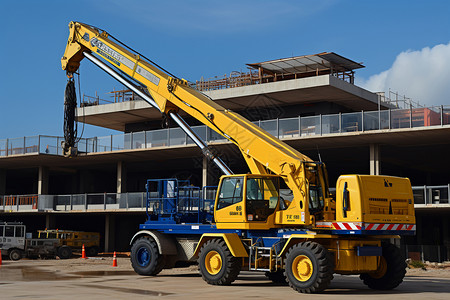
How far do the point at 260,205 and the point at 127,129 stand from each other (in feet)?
114

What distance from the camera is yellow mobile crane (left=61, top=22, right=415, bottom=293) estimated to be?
58.2 ft

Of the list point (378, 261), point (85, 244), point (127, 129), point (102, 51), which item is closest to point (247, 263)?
point (378, 261)

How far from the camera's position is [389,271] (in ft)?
62.9

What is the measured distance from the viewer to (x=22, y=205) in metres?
51.1

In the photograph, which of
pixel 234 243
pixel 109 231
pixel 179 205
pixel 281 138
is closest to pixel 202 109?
pixel 179 205

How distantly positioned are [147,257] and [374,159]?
787 inches

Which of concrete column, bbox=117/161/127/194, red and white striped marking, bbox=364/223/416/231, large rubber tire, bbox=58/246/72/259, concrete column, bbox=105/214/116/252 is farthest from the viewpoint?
concrete column, bbox=105/214/116/252

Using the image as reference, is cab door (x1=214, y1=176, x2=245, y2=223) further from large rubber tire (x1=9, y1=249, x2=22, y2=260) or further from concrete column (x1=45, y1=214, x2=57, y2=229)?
concrete column (x1=45, y1=214, x2=57, y2=229)

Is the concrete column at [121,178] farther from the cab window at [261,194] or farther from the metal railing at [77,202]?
the cab window at [261,194]

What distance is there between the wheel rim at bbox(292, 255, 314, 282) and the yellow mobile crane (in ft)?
0.09

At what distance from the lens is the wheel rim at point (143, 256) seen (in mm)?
22750

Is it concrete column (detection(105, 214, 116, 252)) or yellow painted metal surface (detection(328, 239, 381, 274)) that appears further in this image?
concrete column (detection(105, 214, 116, 252))

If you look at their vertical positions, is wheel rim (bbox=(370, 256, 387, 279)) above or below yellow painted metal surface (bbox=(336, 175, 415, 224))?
below

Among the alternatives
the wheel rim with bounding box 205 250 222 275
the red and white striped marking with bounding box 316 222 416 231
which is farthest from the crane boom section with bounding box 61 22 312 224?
the wheel rim with bounding box 205 250 222 275
